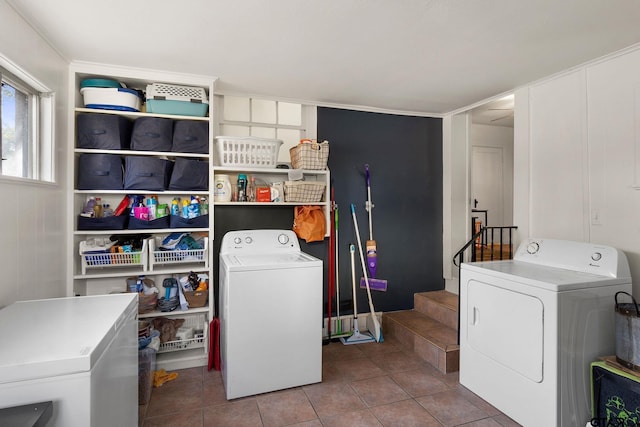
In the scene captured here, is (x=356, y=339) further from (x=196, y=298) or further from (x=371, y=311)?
(x=196, y=298)

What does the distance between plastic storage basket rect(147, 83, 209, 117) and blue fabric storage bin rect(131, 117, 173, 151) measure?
10 cm

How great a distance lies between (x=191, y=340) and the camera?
2625 mm

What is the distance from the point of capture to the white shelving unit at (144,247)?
2359 mm

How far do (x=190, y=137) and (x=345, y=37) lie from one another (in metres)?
1.39

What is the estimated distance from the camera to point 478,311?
2209 mm

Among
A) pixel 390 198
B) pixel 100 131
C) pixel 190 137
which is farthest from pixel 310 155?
pixel 100 131

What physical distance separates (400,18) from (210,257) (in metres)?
2.14

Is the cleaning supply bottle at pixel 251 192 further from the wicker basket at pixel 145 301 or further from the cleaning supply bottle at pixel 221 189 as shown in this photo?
the wicker basket at pixel 145 301

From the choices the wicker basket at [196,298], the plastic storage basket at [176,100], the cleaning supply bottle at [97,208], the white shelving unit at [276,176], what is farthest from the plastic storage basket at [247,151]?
the wicker basket at [196,298]

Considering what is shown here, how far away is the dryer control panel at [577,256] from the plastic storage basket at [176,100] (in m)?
2.70

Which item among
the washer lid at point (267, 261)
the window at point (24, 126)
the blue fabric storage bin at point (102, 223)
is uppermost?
the window at point (24, 126)

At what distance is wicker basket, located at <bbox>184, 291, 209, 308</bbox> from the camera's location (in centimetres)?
263

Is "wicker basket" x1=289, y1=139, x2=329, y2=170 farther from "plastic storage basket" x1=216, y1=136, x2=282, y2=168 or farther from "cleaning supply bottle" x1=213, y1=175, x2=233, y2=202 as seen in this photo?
"cleaning supply bottle" x1=213, y1=175, x2=233, y2=202

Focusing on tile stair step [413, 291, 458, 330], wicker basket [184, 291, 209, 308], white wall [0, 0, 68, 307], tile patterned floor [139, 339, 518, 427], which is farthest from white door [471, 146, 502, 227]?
white wall [0, 0, 68, 307]
